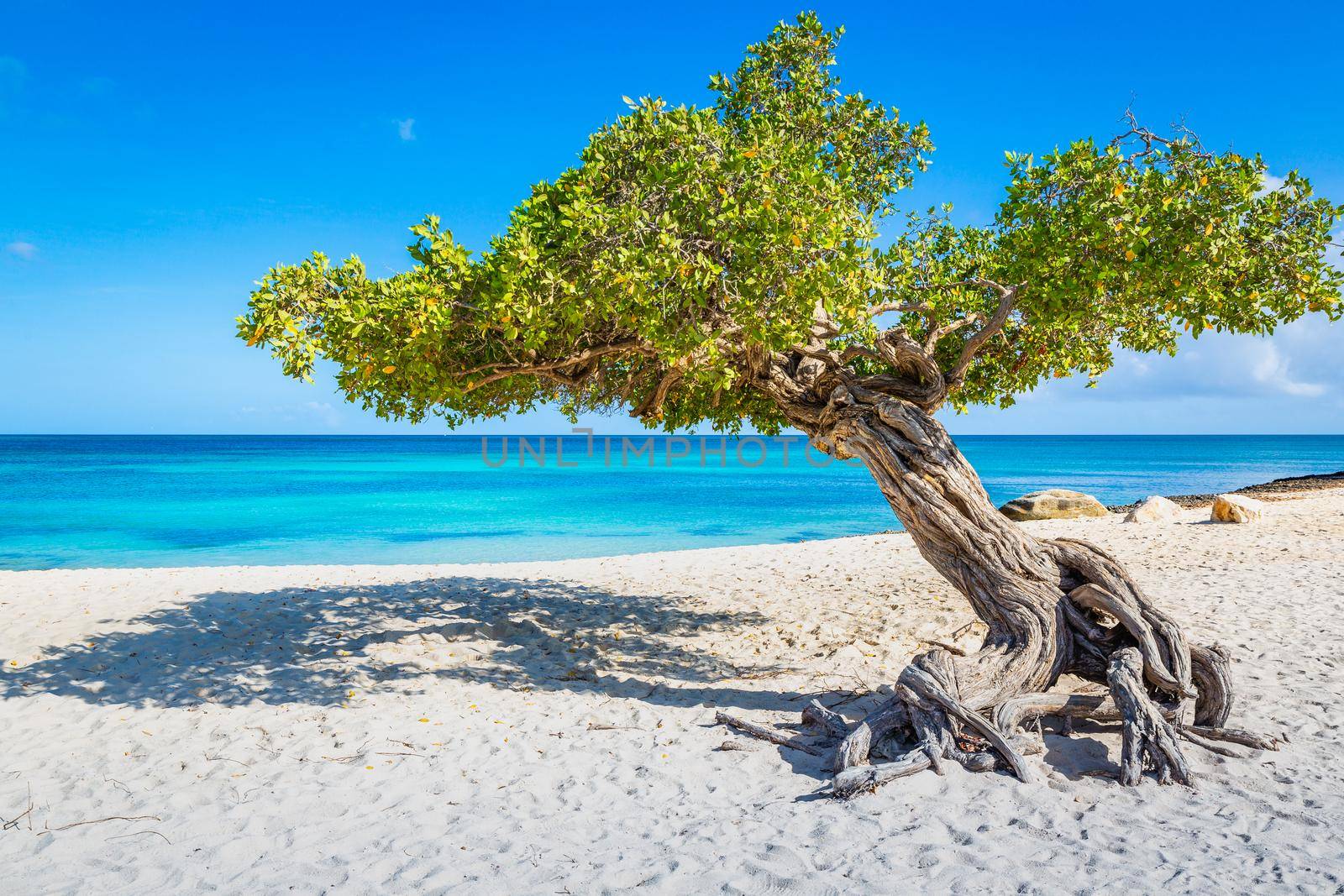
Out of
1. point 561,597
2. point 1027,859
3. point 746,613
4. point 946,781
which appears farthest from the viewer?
point 561,597

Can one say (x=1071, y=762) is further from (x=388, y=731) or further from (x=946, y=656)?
(x=388, y=731)

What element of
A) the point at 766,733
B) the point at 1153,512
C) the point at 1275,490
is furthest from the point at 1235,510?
the point at 1275,490

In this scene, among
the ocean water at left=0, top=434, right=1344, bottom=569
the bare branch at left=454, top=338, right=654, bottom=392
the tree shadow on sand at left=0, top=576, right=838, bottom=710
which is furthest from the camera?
the ocean water at left=0, top=434, right=1344, bottom=569

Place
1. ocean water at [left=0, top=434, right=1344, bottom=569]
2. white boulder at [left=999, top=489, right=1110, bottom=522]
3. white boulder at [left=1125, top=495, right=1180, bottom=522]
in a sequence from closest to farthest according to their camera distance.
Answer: white boulder at [left=1125, top=495, right=1180, bottom=522] → white boulder at [left=999, top=489, right=1110, bottom=522] → ocean water at [left=0, top=434, right=1344, bottom=569]

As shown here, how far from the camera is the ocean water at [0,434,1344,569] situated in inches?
996

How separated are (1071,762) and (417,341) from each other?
584cm

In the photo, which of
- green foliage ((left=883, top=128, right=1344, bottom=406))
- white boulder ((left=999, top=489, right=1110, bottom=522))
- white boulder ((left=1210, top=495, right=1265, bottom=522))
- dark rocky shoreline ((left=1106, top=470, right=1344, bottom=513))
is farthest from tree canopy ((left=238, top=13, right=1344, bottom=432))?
dark rocky shoreline ((left=1106, top=470, right=1344, bottom=513))

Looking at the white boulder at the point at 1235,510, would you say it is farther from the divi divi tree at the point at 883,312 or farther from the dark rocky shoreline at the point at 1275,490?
the divi divi tree at the point at 883,312

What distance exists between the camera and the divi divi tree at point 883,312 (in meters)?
5.91

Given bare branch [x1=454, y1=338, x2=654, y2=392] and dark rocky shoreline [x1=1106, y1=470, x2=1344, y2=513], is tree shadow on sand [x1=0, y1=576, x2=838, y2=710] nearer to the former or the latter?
bare branch [x1=454, y1=338, x2=654, y2=392]

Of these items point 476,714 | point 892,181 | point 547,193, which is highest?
point 892,181

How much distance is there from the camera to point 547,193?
709cm

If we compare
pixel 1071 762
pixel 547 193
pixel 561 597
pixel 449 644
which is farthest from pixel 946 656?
pixel 561 597

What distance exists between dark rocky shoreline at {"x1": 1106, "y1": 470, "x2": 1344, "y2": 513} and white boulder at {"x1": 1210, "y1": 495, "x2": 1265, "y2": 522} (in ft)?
20.4
